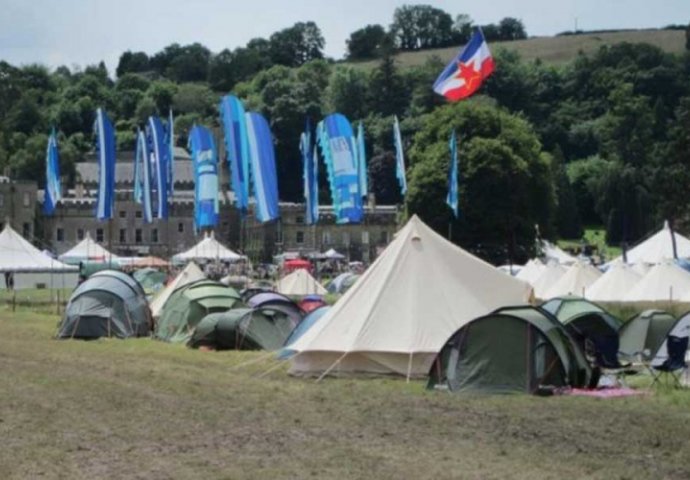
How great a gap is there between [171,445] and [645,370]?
36.9 feet

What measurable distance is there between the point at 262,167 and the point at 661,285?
12773mm

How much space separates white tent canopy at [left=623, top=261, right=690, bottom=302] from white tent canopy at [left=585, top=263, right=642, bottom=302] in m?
0.88

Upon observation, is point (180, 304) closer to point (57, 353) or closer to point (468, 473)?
point (57, 353)

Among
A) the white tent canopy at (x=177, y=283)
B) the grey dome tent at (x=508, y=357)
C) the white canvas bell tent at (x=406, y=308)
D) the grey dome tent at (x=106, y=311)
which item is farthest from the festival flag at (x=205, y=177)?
the grey dome tent at (x=508, y=357)

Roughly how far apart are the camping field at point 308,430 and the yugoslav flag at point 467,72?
14.5 m

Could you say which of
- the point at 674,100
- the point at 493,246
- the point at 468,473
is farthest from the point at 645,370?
the point at 674,100

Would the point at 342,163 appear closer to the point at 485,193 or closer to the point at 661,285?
the point at 661,285

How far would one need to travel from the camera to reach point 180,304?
103 ft

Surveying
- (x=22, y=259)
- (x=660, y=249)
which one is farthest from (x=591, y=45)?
(x=22, y=259)

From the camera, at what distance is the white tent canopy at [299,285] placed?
169 ft

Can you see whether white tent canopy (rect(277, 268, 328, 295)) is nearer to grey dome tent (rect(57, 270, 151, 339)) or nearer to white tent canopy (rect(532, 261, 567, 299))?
white tent canopy (rect(532, 261, 567, 299))

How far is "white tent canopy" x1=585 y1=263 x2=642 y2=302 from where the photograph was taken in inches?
1625

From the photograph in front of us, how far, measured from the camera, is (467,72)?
114 ft

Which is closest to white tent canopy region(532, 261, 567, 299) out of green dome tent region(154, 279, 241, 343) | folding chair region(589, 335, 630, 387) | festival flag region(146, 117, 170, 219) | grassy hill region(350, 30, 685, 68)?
festival flag region(146, 117, 170, 219)
